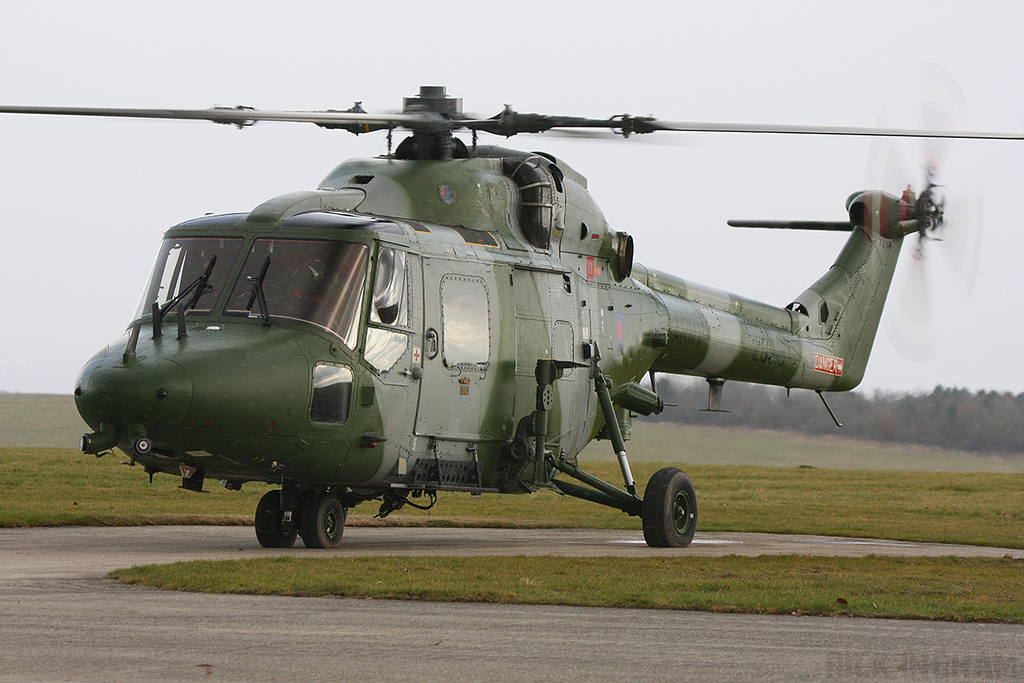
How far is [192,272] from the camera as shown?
43.4 feet

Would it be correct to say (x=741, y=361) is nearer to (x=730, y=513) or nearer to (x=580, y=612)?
(x=730, y=513)

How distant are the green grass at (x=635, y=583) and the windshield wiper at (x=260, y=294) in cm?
232

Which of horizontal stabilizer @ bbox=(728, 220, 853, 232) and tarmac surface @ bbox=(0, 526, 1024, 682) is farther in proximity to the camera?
horizontal stabilizer @ bbox=(728, 220, 853, 232)

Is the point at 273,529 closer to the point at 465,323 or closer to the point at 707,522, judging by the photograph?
the point at 465,323

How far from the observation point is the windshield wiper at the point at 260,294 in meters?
12.6

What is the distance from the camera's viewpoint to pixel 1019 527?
72.6ft

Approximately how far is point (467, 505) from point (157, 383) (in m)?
12.6

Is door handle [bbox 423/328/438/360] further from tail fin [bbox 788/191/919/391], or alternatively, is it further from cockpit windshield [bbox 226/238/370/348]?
tail fin [bbox 788/191/919/391]

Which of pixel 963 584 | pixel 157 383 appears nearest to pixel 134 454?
pixel 157 383

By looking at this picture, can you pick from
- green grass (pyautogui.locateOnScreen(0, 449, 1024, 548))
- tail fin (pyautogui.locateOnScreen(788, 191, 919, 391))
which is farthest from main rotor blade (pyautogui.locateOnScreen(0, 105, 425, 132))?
tail fin (pyautogui.locateOnScreen(788, 191, 919, 391))

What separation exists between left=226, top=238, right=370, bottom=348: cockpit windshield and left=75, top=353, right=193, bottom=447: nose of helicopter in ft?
3.89

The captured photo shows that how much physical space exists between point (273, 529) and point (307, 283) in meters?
3.00

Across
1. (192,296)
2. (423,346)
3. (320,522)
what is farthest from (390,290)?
(320,522)

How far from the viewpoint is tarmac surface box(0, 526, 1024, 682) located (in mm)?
7086
